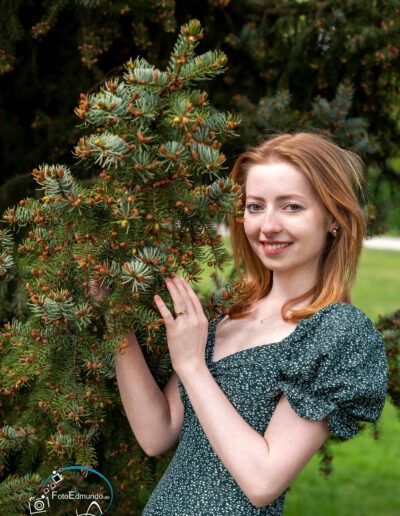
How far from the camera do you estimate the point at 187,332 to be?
1834 mm

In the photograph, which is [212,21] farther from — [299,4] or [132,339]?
[132,339]

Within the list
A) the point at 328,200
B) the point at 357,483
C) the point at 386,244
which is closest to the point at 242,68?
the point at 328,200

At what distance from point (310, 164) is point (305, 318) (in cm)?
39

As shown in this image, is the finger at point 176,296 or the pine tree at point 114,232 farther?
the finger at point 176,296

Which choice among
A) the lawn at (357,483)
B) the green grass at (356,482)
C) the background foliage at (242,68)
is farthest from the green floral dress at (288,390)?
the lawn at (357,483)

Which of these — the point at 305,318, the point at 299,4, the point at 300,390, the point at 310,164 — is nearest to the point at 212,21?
the point at 299,4

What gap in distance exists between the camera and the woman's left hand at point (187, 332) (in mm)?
1806

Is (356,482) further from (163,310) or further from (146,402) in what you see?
(163,310)

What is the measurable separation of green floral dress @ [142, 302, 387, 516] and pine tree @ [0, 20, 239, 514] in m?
0.23

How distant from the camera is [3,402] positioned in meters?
2.57
